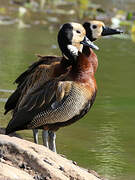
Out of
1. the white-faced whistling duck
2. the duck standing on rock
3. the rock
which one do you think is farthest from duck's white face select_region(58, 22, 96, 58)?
the rock

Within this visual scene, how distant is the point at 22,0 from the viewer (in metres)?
21.1

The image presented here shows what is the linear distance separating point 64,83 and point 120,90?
436 cm

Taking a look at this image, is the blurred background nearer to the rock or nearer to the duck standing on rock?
the duck standing on rock

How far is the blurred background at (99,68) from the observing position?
26.1 feet

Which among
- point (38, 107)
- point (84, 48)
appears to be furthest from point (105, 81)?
point (38, 107)

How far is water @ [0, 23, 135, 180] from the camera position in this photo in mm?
7785

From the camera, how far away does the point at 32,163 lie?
5.84m

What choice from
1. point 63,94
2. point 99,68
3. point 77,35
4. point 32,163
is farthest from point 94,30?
point 99,68

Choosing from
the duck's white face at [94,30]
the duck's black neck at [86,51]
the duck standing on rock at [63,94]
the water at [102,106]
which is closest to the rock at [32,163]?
the duck standing on rock at [63,94]

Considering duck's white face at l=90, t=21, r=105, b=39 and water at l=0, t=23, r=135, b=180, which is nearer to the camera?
water at l=0, t=23, r=135, b=180

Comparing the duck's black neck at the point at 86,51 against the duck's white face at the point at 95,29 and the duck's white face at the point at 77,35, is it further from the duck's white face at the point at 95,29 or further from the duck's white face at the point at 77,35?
the duck's white face at the point at 95,29

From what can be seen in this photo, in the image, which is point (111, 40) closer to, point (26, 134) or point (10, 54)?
point (10, 54)

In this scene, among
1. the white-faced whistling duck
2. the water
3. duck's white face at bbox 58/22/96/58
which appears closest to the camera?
duck's white face at bbox 58/22/96/58

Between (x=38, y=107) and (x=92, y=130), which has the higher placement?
(x=38, y=107)
